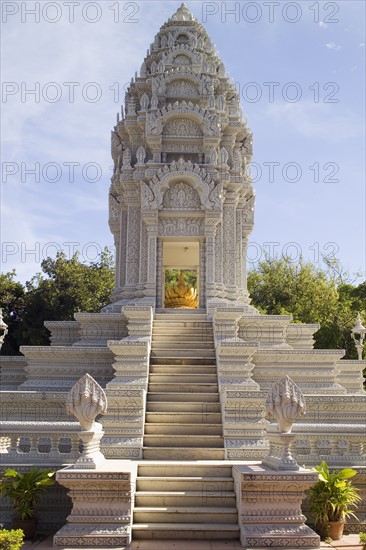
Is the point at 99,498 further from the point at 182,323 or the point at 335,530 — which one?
the point at 182,323

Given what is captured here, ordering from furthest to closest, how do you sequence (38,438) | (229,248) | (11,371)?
1. (229,248)
2. (11,371)
3. (38,438)

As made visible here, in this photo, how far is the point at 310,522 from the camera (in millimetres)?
8266

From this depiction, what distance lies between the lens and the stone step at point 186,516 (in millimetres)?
7742

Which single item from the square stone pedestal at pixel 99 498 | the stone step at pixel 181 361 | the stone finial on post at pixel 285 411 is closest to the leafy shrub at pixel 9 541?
the square stone pedestal at pixel 99 498

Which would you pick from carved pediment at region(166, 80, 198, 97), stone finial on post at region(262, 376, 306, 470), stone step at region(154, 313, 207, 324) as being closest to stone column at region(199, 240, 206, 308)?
stone step at region(154, 313, 207, 324)

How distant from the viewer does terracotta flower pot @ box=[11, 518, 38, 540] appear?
794 cm

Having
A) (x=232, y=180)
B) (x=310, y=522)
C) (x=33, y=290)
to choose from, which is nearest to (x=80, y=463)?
(x=310, y=522)

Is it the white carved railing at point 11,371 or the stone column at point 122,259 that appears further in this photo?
the stone column at point 122,259

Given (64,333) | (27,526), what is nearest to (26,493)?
(27,526)

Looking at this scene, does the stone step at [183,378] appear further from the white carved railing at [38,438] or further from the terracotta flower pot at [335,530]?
the terracotta flower pot at [335,530]

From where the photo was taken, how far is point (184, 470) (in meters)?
8.55

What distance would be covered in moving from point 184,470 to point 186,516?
2.82 ft

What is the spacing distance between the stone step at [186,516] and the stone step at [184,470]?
78 centimetres

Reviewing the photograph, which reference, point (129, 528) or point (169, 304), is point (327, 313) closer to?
point (169, 304)
